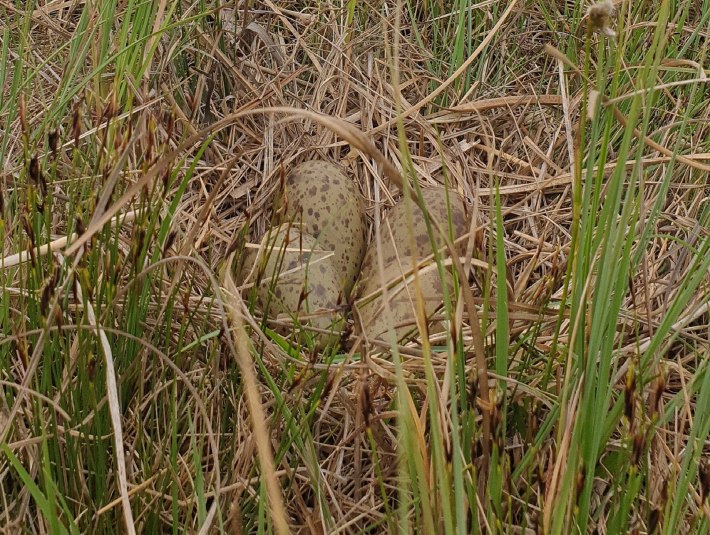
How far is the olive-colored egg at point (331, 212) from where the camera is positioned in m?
1.97

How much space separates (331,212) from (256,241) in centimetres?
22

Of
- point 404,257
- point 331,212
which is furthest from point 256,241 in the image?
point 404,257

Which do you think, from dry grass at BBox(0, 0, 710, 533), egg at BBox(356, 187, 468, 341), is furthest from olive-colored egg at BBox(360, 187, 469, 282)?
dry grass at BBox(0, 0, 710, 533)

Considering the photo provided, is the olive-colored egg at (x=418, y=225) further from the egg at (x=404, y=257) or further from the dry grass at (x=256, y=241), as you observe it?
the dry grass at (x=256, y=241)

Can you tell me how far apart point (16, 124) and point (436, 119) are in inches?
41.2

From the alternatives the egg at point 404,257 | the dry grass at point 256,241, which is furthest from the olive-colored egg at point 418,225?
the dry grass at point 256,241

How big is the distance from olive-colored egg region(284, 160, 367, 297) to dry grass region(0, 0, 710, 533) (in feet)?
0.33

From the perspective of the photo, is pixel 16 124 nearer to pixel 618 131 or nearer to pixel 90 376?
pixel 90 376

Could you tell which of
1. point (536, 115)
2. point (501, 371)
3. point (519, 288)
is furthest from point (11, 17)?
point (501, 371)

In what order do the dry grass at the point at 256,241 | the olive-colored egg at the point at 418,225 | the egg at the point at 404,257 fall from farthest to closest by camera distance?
the olive-colored egg at the point at 418,225 < the egg at the point at 404,257 < the dry grass at the point at 256,241

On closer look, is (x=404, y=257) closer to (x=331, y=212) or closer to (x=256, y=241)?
(x=331, y=212)

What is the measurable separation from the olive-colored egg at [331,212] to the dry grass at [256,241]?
0.33ft

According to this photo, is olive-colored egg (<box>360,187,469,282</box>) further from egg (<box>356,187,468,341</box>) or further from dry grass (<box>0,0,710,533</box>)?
dry grass (<box>0,0,710,533</box>)

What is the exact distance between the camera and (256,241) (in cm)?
207
